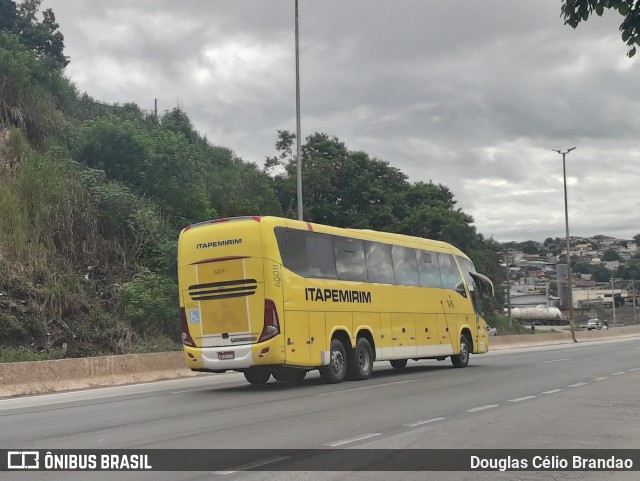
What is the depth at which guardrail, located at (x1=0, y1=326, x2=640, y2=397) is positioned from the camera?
16.8 m

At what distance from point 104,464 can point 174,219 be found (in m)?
24.5

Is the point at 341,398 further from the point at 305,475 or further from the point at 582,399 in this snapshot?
the point at 305,475

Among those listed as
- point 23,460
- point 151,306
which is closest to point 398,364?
point 151,306

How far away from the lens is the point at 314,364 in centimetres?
1600

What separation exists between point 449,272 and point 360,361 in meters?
6.08

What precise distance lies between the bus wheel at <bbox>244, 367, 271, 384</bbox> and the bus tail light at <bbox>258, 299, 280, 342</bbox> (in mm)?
2664

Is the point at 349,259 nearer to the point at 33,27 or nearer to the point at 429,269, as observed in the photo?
the point at 429,269

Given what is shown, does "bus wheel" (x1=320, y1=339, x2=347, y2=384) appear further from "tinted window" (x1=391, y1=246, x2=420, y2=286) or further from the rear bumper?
"tinted window" (x1=391, y1=246, x2=420, y2=286)

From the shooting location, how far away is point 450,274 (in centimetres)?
2269

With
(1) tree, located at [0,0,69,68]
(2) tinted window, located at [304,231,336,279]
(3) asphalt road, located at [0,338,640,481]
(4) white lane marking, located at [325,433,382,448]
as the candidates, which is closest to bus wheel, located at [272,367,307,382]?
(3) asphalt road, located at [0,338,640,481]

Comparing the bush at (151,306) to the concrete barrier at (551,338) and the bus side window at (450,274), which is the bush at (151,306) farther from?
the concrete barrier at (551,338)

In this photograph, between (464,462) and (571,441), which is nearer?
(464,462)

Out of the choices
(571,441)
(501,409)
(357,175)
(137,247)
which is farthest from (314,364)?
(357,175)

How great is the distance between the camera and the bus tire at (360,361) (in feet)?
57.6
